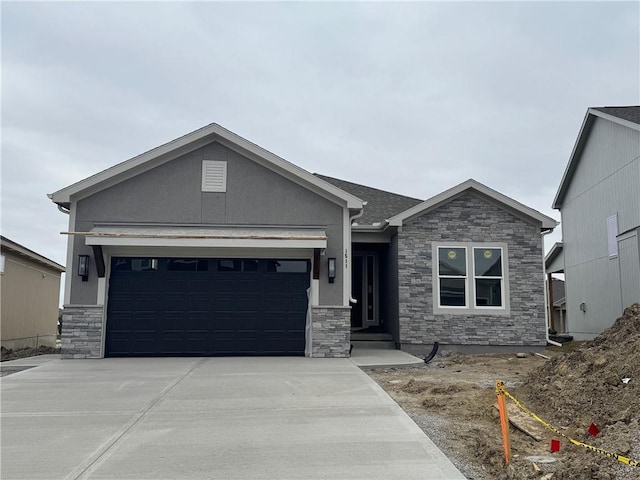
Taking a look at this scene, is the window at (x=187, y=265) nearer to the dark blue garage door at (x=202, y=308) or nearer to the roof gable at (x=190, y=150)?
the dark blue garage door at (x=202, y=308)

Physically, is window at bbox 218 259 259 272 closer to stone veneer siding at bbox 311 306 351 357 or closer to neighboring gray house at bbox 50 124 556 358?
neighboring gray house at bbox 50 124 556 358

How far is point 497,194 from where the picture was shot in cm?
1381

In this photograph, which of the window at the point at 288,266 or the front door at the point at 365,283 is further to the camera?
the front door at the point at 365,283

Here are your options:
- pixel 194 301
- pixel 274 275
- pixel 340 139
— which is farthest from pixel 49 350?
pixel 340 139

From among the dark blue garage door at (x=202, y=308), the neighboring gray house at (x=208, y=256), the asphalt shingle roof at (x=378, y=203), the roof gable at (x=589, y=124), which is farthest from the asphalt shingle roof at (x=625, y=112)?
the dark blue garage door at (x=202, y=308)

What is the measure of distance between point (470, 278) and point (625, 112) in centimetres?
796

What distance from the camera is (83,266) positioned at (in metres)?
11.9

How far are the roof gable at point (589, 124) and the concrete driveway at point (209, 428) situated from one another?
39.3 feet

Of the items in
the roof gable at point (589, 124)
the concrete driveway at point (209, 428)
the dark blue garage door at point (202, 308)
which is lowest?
the concrete driveway at point (209, 428)

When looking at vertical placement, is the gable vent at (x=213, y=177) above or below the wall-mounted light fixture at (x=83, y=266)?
above

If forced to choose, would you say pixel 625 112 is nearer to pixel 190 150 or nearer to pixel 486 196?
pixel 486 196

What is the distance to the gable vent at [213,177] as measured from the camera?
1245 centimetres

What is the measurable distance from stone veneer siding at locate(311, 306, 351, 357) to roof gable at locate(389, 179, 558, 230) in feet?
10.6

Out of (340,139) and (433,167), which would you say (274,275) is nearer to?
(340,139)
